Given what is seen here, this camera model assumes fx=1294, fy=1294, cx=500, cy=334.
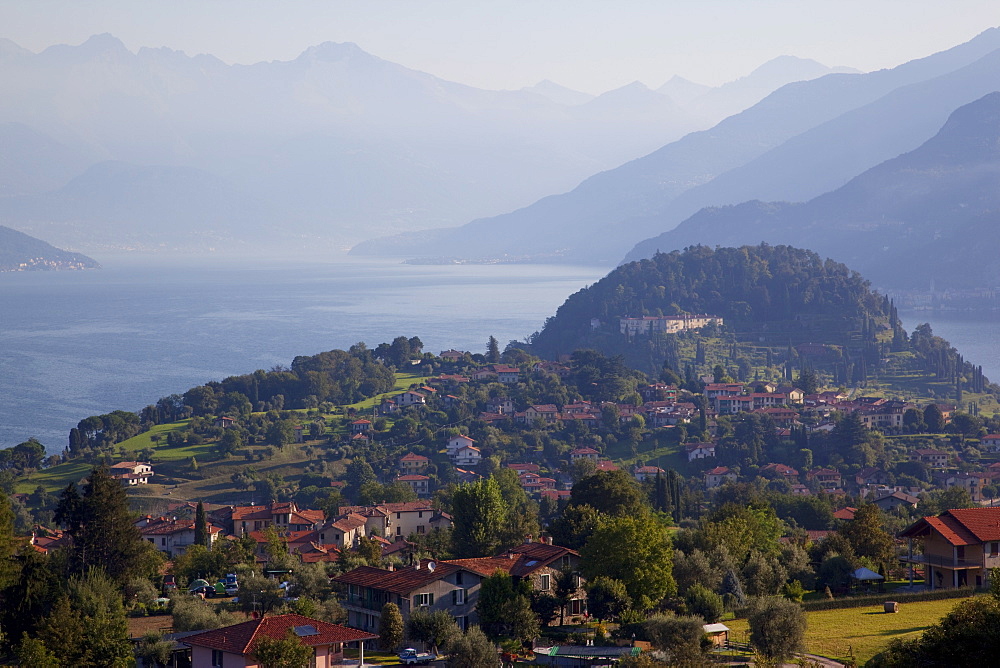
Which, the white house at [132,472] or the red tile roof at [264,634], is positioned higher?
the red tile roof at [264,634]

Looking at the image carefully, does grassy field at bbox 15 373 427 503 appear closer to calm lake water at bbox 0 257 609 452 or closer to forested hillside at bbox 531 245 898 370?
calm lake water at bbox 0 257 609 452

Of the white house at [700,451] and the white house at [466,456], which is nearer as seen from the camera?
the white house at [700,451]

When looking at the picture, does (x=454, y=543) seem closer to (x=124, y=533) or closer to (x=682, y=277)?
(x=124, y=533)

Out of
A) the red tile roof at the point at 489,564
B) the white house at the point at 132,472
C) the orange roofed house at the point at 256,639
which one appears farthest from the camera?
the white house at the point at 132,472

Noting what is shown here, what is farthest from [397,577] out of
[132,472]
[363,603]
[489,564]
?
[132,472]

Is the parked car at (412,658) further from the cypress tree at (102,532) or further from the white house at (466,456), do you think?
the white house at (466,456)

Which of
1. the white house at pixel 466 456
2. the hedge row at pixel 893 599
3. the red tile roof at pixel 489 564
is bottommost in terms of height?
the white house at pixel 466 456

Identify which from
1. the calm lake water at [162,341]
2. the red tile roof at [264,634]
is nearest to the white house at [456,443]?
the calm lake water at [162,341]

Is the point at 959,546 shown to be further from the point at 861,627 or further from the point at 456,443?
the point at 456,443
